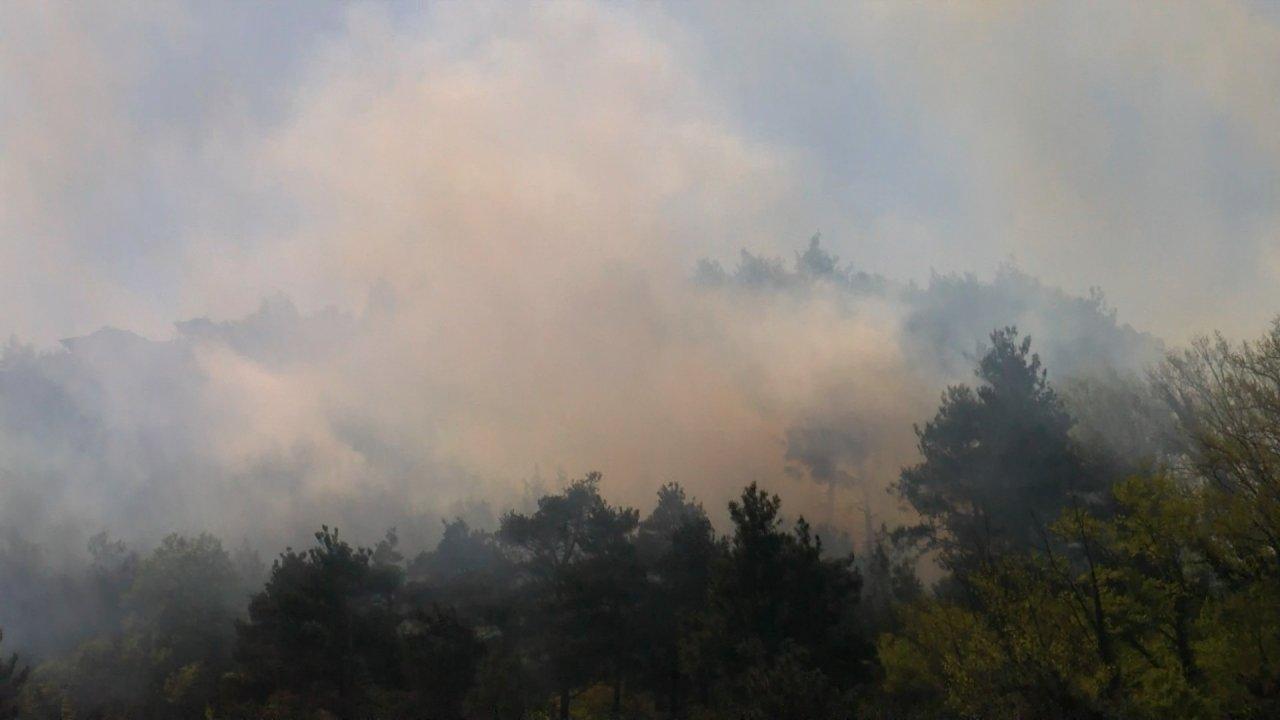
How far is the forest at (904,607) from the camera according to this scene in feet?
88.4

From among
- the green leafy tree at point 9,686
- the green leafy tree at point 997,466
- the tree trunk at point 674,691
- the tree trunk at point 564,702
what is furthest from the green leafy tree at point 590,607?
the green leafy tree at point 9,686

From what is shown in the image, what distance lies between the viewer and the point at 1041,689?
19.5m

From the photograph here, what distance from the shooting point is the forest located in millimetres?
26953

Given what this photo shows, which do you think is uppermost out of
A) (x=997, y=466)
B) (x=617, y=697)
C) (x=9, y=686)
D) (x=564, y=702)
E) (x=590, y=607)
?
(x=997, y=466)

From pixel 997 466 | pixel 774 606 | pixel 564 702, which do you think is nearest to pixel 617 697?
pixel 564 702

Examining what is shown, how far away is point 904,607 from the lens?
4897cm

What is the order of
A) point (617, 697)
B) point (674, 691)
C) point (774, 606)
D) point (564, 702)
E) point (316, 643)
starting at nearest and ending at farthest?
point (774, 606) < point (316, 643) < point (617, 697) < point (674, 691) < point (564, 702)

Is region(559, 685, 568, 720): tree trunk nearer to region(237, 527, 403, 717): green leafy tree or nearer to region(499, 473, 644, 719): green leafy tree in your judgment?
region(499, 473, 644, 719): green leafy tree

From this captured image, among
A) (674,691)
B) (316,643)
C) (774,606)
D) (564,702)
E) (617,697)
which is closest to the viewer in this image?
(774,606)

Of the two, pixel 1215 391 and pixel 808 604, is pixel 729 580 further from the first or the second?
pixel 1215 391

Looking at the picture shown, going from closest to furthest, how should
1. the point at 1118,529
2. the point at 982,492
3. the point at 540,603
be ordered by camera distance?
the point at 1118,529 < the point at 982,492 < the point at 540,603

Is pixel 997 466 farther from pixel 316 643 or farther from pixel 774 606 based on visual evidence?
pixel 316 643

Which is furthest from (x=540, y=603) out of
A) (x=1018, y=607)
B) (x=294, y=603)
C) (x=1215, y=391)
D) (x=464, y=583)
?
(x=1215, y=391)

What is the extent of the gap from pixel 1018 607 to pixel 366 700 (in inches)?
1275
